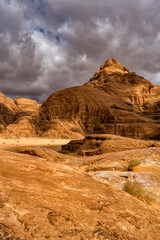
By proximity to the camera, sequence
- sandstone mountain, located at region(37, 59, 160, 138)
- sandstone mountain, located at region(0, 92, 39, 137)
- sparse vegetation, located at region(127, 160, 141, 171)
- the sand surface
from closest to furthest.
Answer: sparse vegetation, located at region(127, 160, 141, 171) → the sand surface → sandstone mountain, located at region(37, 59, 160, 138) → sandstone mountain, located at region(0, 92, 39, 137)

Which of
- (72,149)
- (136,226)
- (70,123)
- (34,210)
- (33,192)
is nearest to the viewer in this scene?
(34,210)

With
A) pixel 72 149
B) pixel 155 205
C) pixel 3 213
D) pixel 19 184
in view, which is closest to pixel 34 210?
pixel 3 213

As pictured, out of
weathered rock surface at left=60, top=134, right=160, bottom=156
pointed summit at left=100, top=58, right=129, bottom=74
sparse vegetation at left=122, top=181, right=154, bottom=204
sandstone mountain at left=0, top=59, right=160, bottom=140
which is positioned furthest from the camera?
pointed summit at left=100, top=58, right=129, bottom=74

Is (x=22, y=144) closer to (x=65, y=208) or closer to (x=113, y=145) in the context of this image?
(x=113, y=145)

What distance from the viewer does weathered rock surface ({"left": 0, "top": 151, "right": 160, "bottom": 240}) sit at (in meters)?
1.28

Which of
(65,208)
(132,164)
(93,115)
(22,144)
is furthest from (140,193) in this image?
(93,115)

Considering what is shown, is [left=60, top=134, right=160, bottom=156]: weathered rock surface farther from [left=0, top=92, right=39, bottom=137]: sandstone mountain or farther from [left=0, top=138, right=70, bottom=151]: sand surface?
[left=0, top=92, right=39, bottom=137]: sandstone mountain

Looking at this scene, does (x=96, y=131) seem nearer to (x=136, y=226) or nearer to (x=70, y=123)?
(x=70, y=123)

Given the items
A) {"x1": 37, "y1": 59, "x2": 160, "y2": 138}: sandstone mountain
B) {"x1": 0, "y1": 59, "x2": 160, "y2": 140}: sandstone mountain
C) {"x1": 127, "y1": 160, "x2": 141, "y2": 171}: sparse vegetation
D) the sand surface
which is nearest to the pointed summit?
{"x1": 0, "y1": 59, "x2": 160, "y2": 140}: sandstone mountain

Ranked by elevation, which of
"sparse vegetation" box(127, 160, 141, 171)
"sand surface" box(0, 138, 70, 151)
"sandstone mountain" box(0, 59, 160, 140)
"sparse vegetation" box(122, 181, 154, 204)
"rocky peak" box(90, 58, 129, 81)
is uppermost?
"rocky peak" box(90, 58, 129, 81)

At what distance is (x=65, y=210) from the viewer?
1.63 m

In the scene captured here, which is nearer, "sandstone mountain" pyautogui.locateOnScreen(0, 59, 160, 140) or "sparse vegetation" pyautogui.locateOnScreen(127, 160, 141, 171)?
"sparse vegetation" pyautogui.locateOnScreen(127, 160, 141, 171)

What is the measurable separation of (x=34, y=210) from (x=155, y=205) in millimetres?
2233

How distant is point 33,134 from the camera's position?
124ft
